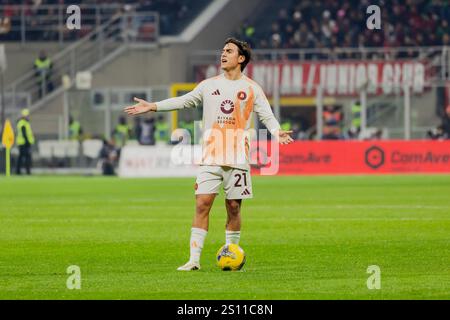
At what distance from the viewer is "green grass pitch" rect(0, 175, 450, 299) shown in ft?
41.0

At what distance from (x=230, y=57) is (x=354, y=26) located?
39.8m

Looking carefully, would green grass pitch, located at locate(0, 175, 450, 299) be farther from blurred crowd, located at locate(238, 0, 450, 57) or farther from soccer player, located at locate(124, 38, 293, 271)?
blurred crowd, located at locate(238, 0, 450, 57)

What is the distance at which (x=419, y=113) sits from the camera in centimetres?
4878

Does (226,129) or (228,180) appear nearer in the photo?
(226,129)

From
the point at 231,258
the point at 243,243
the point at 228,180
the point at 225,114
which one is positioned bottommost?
the point at 243,243

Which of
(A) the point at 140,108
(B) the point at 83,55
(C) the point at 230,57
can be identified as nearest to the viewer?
(A) the point at 140,108

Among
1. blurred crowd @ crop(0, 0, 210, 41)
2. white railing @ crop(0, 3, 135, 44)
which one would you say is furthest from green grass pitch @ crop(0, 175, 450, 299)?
blurred crowd @ crop(0, 0, 210, 41)

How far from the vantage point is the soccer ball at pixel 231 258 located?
46.2ft

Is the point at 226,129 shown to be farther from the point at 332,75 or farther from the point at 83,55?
the point at 83,55

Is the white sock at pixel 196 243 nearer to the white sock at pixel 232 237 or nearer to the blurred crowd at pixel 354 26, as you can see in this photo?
the white sock at pixel 232 237

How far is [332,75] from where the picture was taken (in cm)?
5078

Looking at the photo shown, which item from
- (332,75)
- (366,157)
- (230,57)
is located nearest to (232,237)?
(230,57)

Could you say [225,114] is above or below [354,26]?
below
